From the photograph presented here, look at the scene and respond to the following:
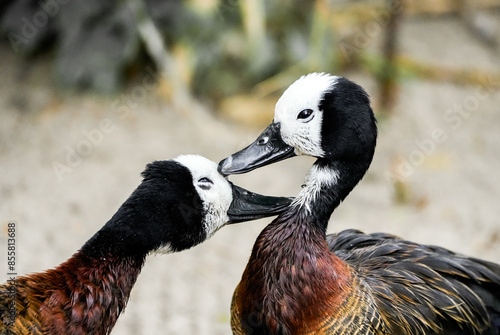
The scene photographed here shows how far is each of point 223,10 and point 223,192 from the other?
4.03 meters

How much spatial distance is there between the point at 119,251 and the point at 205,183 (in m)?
0.47

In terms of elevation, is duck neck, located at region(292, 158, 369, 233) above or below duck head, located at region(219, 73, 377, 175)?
below

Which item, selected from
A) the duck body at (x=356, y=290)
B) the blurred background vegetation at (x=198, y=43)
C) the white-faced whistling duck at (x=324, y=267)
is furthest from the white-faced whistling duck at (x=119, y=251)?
the blurred background vegetation at (x=198, y=43)

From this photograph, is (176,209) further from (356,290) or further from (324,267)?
(356,290)

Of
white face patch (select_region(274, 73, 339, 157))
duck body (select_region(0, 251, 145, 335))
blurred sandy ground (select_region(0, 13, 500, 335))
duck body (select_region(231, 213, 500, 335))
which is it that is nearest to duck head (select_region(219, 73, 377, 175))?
white face patch (select_region(274, 73, 339, 157))

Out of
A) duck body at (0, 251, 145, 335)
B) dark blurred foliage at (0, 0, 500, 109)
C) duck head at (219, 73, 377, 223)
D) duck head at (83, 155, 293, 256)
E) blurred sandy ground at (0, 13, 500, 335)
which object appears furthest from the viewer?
dark blurred foliage at (0, 0, 500, 109)

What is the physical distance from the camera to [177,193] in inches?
103

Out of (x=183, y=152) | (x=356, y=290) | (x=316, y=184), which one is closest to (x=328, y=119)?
(x=316, y=184)

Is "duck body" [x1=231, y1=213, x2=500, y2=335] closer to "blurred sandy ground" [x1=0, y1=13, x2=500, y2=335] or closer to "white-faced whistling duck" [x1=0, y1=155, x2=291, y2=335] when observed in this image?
"white-faced whistling duck" [x1=0, y1=155, x2=291, y2=335]

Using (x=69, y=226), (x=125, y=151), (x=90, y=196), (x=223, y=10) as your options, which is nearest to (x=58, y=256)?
(x=69, y=226)

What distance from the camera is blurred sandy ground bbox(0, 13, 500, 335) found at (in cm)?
446

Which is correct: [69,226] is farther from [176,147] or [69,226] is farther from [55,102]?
[55,102]

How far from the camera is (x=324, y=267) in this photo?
2.61 metres

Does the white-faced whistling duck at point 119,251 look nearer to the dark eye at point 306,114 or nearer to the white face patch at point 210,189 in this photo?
the white face patch at point 210,189
